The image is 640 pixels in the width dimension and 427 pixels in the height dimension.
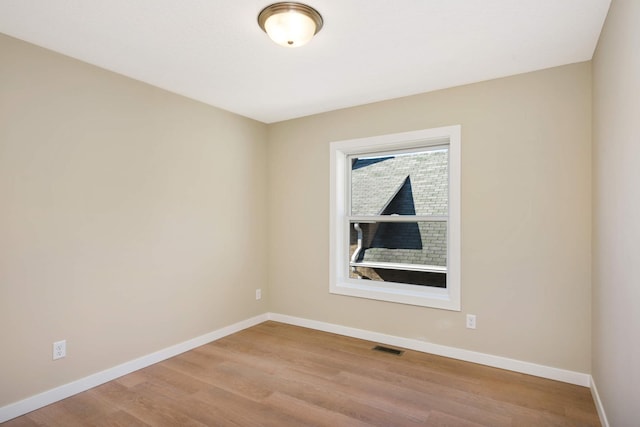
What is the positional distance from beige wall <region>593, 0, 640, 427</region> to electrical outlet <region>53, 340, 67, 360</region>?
10.9 feet

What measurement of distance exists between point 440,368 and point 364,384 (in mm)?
718

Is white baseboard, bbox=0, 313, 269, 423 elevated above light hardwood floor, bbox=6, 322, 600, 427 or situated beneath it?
elevated above

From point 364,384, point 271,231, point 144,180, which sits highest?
point 144,180

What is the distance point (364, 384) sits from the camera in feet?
8.73

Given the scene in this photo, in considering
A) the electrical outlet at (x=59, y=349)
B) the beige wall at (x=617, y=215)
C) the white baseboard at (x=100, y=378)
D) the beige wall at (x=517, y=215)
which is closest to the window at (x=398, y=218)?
the beige wall at (x=517, y=215)

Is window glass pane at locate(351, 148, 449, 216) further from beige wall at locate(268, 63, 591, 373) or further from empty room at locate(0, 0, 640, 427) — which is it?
beige wall at locate(268, 63, 591, 373)

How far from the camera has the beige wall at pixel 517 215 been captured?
265 centimetres

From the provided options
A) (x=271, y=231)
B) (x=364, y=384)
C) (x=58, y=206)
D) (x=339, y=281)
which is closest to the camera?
(x=58, y=206)

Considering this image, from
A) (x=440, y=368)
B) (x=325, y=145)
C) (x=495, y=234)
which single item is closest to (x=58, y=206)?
(x=325, y=145)

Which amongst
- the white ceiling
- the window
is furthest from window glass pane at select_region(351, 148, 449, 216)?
the white ceiling

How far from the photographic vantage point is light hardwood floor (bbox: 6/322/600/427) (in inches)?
86.8

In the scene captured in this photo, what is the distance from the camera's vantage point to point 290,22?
1.99 metres

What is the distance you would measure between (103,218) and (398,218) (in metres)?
2.65

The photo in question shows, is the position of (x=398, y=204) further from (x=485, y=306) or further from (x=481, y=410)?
(x=481, y=410)
